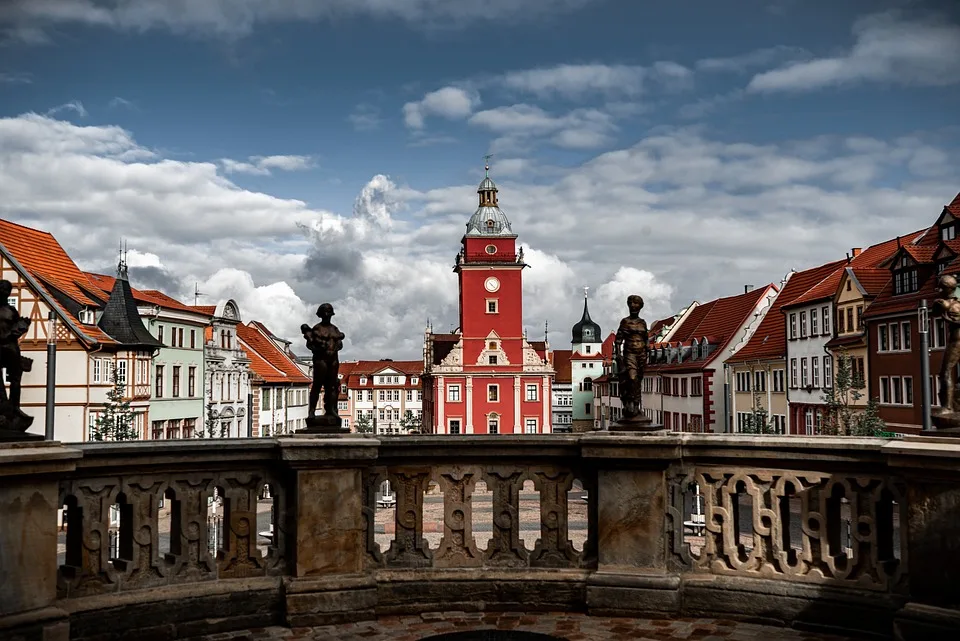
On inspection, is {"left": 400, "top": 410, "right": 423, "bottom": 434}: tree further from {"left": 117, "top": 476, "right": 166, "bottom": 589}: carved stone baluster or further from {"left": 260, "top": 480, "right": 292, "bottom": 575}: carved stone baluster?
{"left": 117, "top": 476, "right": 166, "bottom": 589}: carved stone baluster

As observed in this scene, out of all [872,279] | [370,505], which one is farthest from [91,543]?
[872,279]

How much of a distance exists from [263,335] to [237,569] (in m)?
73.1

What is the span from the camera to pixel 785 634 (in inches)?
275

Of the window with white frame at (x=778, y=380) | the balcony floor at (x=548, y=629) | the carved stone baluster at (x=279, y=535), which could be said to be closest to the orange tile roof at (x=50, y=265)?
the window with white frame at (x=778, y=380)

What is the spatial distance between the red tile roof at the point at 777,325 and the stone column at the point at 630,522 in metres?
46.8

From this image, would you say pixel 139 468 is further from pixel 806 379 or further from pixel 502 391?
pixel 502 391

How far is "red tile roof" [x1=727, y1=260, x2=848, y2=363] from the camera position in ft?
176

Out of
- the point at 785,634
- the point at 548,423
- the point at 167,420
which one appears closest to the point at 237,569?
the point at 785,634

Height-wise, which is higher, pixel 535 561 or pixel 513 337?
pixel 513 337

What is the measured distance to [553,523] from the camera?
7.89 meters

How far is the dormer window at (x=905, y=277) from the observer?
128ft

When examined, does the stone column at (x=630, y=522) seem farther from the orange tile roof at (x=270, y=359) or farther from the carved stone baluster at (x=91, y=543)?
the orange tile roof at (x=270, y=359)

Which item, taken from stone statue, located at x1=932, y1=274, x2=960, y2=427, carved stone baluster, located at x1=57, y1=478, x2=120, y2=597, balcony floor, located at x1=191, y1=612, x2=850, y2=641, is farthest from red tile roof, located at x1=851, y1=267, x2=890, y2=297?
carved stone baluster, located at x1=57, y1=478, x2=120, y2=597

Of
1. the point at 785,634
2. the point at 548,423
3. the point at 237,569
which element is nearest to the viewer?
the point at 785,634
